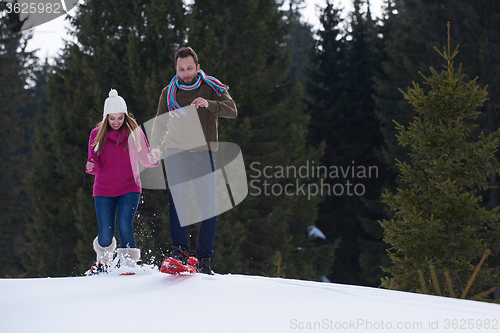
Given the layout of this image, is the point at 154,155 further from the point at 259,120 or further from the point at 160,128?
the point at 259,120

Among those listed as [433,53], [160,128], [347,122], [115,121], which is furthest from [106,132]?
[347,122]

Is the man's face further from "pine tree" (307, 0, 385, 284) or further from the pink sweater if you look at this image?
"pine tree" (307, 0, 385, 284)

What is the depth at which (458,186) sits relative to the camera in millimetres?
6793

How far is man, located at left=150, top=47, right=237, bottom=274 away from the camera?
4535 mm

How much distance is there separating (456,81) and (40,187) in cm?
1639

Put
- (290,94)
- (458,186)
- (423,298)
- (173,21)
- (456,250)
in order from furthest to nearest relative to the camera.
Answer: (290,94), (173,21), (458,186), (456,250), (423,298)

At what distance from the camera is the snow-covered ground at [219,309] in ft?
8.87

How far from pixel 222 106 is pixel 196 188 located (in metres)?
0.75

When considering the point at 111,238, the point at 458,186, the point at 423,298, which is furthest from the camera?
the point at 458,186

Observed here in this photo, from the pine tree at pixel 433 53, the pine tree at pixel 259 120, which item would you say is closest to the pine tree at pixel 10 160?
the pine tree at pixel 259 120

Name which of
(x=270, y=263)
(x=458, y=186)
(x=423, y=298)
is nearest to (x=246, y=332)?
(x=423, y=298)

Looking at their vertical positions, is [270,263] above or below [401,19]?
below

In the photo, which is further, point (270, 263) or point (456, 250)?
point (270, 263)

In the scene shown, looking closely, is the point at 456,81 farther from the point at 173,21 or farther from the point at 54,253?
the point at 54,253
